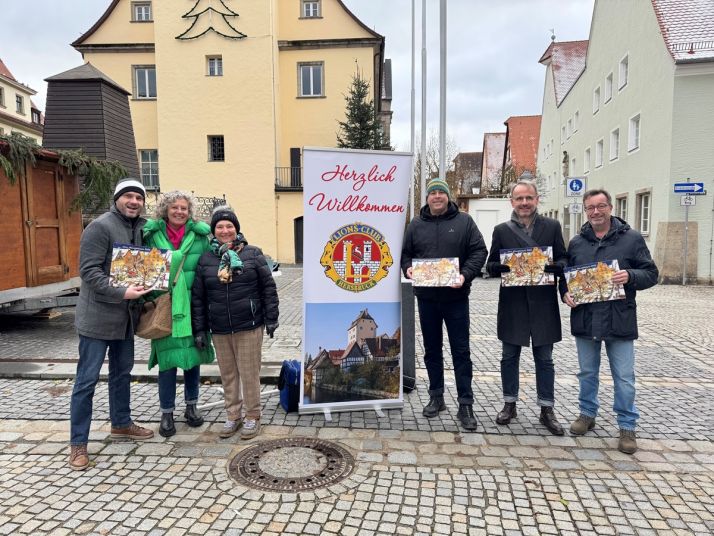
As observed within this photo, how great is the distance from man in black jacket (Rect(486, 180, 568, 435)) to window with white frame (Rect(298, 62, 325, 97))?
881 inches

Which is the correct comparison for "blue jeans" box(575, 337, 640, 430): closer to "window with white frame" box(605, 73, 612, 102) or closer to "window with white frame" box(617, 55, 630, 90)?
"window with white frame" box(617, 55, 630, 90)

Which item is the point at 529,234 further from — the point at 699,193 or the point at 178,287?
the point at 699,193

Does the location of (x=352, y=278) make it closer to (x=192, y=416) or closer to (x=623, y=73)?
(x=192, y=416)

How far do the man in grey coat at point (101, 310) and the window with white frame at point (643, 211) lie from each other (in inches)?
696

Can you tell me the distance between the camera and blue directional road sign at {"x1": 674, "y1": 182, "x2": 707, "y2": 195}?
14.7m

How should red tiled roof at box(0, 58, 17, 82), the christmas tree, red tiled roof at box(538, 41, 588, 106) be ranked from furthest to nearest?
red tiled roof at box(0, 58, 17, 82), red tiled roof at box(538, 41, 588, 106), the christmas tree

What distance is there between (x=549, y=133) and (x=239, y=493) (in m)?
37.9

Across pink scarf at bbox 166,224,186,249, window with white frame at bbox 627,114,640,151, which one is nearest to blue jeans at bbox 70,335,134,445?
pink scarf at bbox 166,224,186,249

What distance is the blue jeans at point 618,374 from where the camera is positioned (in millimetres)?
3961

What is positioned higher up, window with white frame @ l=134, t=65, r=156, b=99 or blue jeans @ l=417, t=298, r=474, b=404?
window with white frame @ l=134, t=65, r=156, b=99

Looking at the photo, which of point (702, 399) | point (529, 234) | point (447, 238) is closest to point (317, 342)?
point (447, 238)

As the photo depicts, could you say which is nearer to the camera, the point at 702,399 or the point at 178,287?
the point at 178,287

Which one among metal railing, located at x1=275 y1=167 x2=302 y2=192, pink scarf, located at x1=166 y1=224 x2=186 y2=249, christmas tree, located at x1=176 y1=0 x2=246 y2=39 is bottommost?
pink scarf, located at x1=166 y1=224 x2=186 y2=249

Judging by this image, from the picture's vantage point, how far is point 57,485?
340 centimetres
